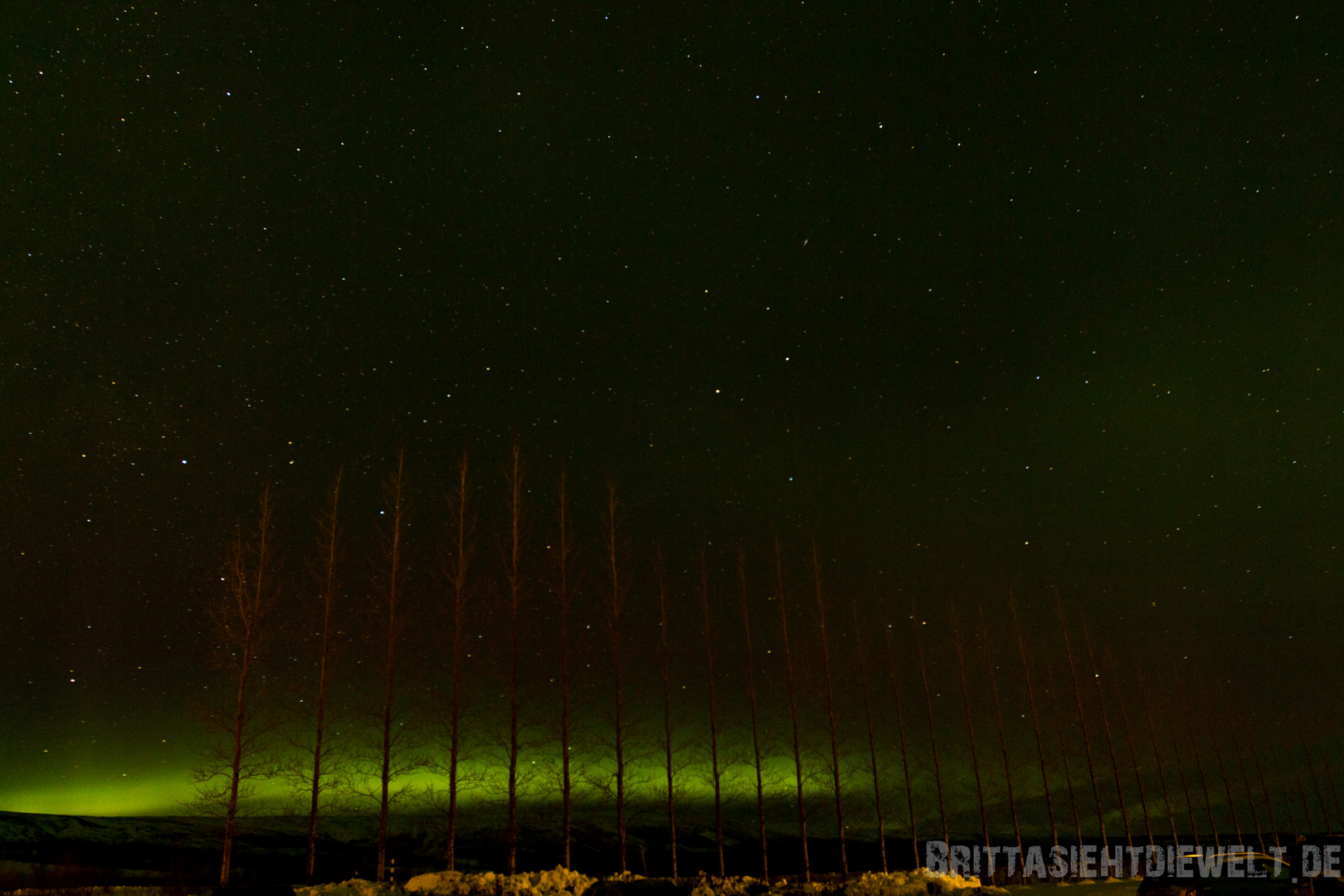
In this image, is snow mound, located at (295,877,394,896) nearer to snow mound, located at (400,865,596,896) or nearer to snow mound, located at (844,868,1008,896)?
snow mound, located at (400,865,596,896)

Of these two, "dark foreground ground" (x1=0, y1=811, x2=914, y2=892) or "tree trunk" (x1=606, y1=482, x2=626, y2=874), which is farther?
"dark foreground ground" (x1=0, y1=811, x2=914, y2=892)

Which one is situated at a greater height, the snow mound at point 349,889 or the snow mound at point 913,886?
the snow mound at point 349,889

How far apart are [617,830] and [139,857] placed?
52.0 m

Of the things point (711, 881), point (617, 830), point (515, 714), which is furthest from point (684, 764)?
point (711, 881)

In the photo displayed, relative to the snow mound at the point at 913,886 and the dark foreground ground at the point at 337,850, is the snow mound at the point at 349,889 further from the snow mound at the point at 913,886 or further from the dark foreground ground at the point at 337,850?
the dark foreground ground at the point at 337,850

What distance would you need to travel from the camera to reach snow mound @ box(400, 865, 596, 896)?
1691 cm

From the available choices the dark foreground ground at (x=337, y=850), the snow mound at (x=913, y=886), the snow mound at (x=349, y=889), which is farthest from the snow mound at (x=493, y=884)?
the dark foreground ground at (x=337, y=850)

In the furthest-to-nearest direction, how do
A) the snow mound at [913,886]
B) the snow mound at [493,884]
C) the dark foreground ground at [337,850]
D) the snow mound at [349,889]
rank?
the dark foreground ground at [337,850], the snow mound at [913,886], the snow mound at [493,884], the snow mound at [349,889]

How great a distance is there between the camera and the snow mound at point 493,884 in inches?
666

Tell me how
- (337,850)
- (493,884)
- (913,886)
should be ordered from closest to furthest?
(493,884) → (913,886) → (337,850)

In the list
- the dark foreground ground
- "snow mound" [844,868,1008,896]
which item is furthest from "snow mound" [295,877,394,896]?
the dark foreground ground

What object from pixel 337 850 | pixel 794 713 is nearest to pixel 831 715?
pixel 794 713

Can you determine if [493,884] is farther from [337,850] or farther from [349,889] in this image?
[337,850]

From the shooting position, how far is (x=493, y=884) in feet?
57.2
